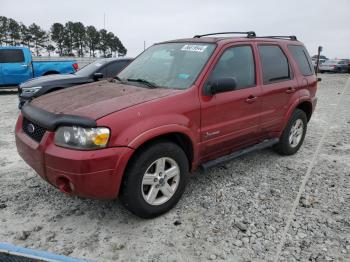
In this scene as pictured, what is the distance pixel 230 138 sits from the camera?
3900 mm

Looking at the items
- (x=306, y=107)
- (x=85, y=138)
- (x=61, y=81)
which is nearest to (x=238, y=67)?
(x=306, y=107)

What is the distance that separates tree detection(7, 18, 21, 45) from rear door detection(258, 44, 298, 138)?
185 ft

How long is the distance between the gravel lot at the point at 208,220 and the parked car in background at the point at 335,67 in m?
26.1

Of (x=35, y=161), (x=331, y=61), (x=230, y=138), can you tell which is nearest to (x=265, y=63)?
(x=230, y=138)

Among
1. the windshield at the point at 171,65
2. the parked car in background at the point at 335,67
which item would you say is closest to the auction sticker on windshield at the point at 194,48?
the windshield at the point at 171,65

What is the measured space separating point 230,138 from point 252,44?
1.31 m

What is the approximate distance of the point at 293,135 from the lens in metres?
5.22

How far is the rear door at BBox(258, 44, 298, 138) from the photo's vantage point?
4.33 m

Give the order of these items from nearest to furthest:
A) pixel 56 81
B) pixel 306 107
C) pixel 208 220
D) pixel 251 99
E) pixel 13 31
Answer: pixel 208 220 → pixel 251 99 → pixel 306 107 → pixel 56 81 → pixel 13 31

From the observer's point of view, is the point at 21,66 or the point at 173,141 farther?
the point at 21,66

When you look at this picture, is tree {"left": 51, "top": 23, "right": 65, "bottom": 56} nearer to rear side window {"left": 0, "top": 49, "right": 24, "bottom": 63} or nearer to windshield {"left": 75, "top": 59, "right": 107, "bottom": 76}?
rear side window {"left": 0, "top": 49, "right": 24, "bottom": 63}

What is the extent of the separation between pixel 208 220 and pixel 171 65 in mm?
1831

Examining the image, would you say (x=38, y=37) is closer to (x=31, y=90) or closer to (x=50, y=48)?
(x=50, y=48)

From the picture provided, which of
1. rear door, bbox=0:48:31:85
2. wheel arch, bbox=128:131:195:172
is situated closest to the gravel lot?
wheel arch, bbox=128:131:195:172
